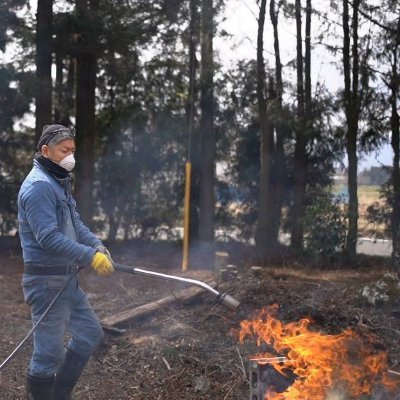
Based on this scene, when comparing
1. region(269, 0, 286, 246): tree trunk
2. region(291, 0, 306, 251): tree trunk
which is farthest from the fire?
region(269, 0, 286, 246): tree trunk

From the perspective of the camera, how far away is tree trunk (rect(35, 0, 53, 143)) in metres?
11.2

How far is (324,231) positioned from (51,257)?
835 centimetres

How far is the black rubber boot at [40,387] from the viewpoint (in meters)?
3.76

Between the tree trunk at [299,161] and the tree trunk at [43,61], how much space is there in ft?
17.6

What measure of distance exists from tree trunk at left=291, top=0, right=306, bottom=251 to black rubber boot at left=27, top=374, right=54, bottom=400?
9.65 m

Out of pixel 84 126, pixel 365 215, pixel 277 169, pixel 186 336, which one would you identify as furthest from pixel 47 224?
pixel 277 169

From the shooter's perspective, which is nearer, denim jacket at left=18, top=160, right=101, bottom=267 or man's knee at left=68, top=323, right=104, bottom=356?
denim jacket at left=18, top=160, right=101, bottom=267

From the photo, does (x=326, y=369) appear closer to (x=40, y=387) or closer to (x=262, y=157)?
(x=40, y=387)

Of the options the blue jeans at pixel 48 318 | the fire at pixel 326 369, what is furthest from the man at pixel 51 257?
the fire at pixel 326 369

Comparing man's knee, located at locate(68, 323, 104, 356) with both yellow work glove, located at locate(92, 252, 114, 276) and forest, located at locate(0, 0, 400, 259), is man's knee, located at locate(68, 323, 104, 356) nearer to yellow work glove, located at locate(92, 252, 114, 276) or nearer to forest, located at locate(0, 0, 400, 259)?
yellow work glove, located at locate(92, 252, 114, 276)

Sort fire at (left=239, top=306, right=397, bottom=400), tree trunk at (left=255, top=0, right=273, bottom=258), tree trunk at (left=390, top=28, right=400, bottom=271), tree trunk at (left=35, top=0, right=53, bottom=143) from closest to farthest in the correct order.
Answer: fire at (left=239, top=306, right=397, bottom=400) < tree trunk at (left=35, top=0, right=53, bottom=143) < tree trunk at (left=390, top=28, right=400, bottom=271) < tree trunk at (left=255, top=0, right=273, bottom=258)

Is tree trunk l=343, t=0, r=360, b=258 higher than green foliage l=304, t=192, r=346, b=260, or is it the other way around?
tree trunk l=343, t=0, r=360, b=258

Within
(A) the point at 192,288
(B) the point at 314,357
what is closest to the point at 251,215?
(A) the point at 192,288

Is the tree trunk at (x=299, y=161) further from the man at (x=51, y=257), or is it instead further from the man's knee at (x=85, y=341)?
the man at (x=51, y=257)
